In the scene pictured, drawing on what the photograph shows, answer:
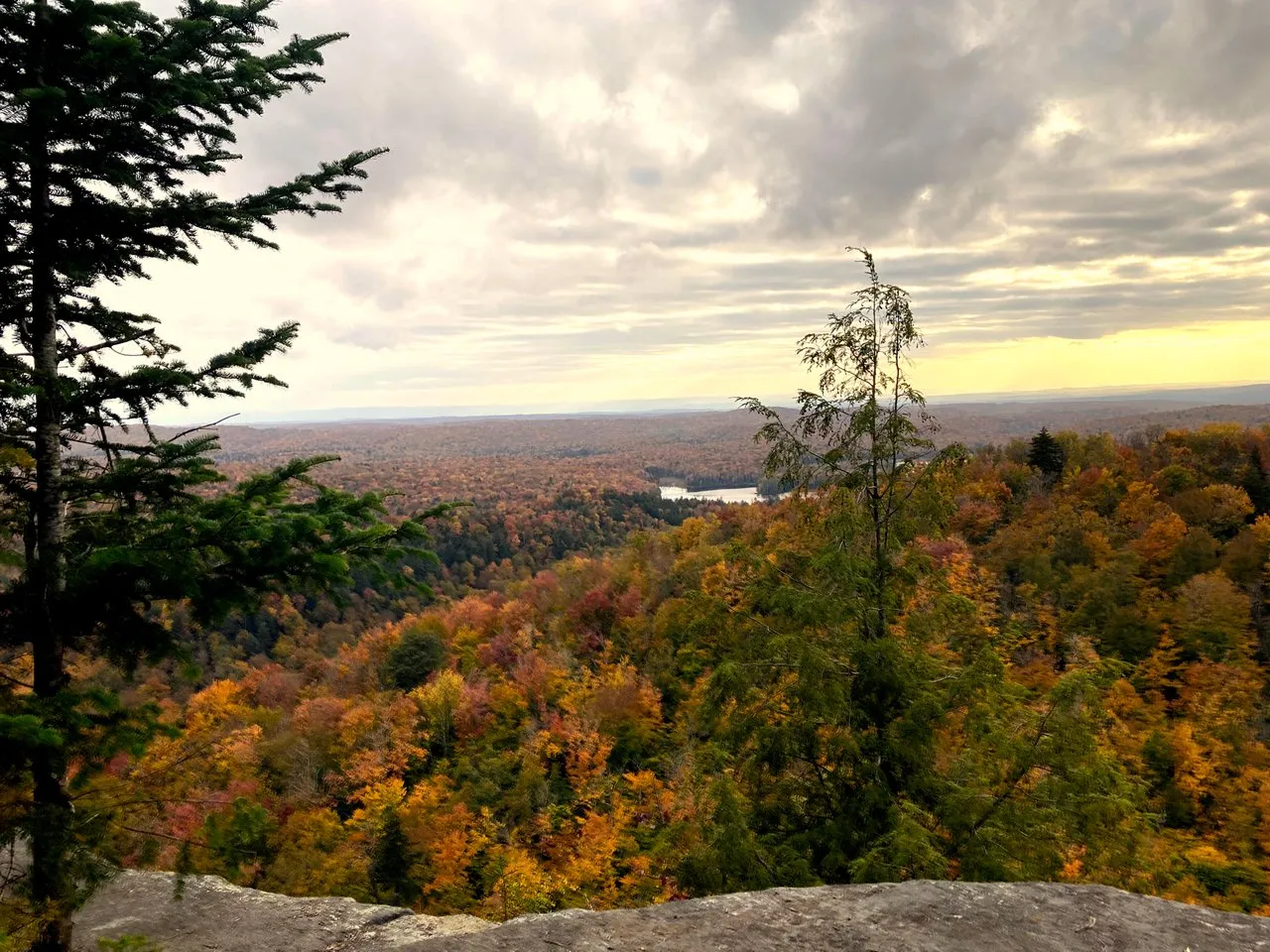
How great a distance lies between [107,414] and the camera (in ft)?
18.1

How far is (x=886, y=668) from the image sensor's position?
849cm

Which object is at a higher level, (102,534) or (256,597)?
(102,534)

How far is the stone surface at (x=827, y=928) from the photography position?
15.4ft

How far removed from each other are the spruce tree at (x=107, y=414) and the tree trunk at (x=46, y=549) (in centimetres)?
1

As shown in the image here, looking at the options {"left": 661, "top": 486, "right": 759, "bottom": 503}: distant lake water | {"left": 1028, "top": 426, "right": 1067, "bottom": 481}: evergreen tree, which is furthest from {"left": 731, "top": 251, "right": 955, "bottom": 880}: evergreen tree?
{"left": 661, "top": 486, "right": 759, "bottom": 503}: distant lake water

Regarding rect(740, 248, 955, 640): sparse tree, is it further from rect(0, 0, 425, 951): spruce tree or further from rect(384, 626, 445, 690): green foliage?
rect(384, 626, 445, 690): green foliage

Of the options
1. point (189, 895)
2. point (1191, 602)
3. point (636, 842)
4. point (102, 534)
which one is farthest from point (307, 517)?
point (1191, 602)

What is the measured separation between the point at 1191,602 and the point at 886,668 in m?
33.3

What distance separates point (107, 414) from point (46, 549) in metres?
1.20

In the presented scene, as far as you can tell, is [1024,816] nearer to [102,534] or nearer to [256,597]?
[256,597]

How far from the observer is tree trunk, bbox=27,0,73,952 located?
436cm

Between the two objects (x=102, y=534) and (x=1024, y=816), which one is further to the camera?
(x=1024, y=816)

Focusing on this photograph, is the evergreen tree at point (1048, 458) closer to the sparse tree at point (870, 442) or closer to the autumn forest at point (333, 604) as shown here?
the autumn forest at point (333, 604)

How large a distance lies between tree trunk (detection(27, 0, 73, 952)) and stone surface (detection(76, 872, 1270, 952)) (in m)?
1.69
